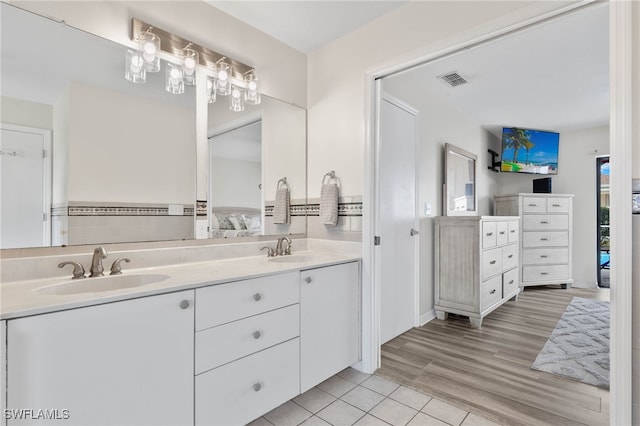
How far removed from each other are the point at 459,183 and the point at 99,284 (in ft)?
12.0

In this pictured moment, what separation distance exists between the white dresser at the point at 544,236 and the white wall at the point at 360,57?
3.47 m

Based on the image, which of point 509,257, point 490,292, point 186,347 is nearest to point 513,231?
point 509,257

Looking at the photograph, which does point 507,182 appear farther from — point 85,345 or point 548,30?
point 85,345

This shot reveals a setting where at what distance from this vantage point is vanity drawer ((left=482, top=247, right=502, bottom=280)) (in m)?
3.10

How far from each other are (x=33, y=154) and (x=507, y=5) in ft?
8.00

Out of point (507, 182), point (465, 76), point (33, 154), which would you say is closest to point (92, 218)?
point (33, 154)

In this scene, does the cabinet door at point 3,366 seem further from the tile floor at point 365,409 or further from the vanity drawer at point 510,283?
the vanity drawer at point 510,283

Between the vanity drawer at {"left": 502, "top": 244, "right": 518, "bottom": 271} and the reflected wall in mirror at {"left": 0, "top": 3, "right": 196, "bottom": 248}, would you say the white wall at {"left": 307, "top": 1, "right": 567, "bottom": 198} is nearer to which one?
the reflected wall in mirror at {"left": 0, "top": 3, "right": 196, "bottom": 248}

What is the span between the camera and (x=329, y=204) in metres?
2.33

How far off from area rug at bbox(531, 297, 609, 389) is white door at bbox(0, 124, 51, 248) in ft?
10.4

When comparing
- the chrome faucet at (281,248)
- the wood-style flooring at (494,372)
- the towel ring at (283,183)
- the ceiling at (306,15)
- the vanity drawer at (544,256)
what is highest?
the ceiling at (306,15)

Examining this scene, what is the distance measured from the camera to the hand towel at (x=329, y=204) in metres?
2.31

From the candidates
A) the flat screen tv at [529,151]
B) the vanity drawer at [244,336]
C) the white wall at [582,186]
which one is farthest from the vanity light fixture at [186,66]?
the white wall at [582,186]

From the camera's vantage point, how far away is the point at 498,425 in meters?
1.63
